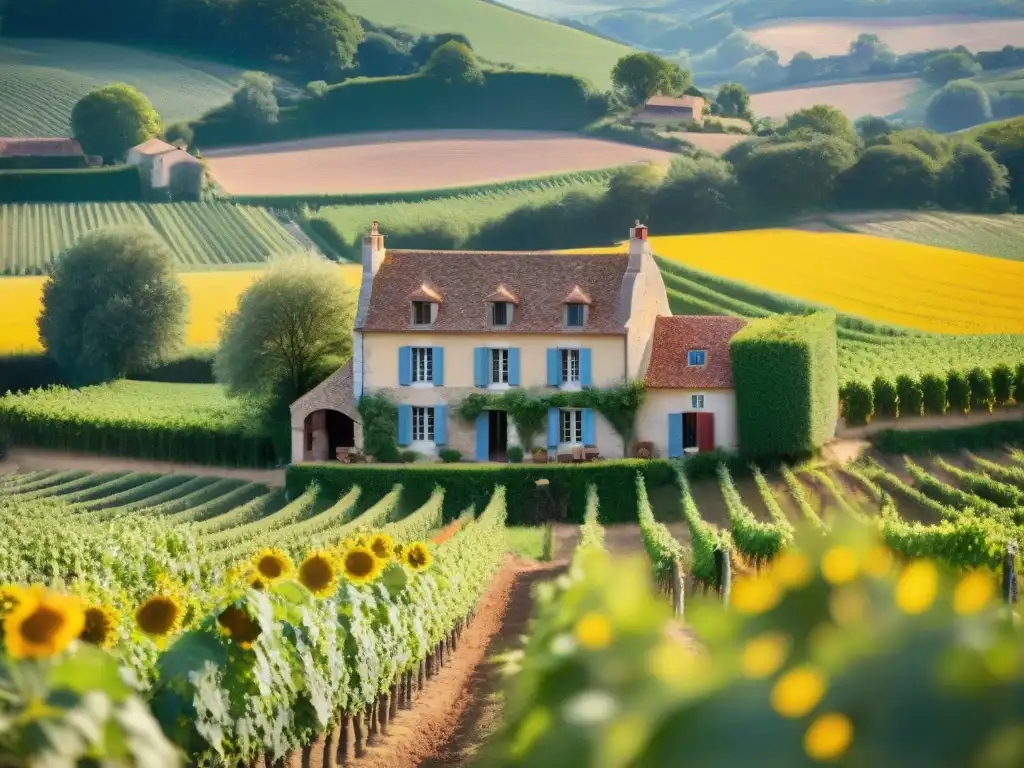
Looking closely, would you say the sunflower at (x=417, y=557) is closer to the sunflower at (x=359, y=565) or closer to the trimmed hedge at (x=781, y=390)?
the sunflower at (x=359, y=565)

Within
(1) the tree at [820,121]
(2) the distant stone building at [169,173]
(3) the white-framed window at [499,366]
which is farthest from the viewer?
(1) the tree at [820,121]

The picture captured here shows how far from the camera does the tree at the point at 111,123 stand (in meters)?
82.9

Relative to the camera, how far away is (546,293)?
43.8m

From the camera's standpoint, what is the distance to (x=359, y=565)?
1686cm

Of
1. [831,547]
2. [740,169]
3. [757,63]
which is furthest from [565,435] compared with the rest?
[757,63]

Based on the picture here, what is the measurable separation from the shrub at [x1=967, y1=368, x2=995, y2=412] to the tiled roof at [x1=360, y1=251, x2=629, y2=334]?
10394 millimetres

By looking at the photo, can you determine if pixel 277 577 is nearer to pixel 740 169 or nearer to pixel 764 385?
pixel 764 385

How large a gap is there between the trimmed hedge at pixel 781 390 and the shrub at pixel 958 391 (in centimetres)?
568

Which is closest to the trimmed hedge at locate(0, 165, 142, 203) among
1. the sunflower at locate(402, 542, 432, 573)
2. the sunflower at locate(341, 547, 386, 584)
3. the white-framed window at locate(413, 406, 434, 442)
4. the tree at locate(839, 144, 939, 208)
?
the tree at locate(839, 144, 939, 208)

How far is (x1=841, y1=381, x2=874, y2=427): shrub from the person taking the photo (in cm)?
4519

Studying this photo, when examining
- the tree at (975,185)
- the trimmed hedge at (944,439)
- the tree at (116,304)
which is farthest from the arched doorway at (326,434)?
the tree at (975,185)

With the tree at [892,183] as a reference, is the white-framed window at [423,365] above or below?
below

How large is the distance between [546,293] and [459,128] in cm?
4815

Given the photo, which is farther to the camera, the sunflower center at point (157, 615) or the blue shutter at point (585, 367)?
the blue shutter at point (585, 367)
